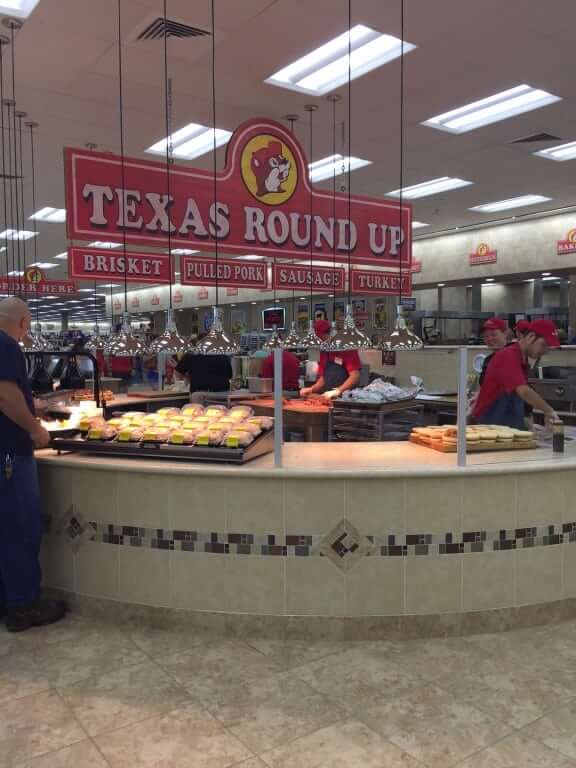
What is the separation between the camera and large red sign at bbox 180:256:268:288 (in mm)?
8773

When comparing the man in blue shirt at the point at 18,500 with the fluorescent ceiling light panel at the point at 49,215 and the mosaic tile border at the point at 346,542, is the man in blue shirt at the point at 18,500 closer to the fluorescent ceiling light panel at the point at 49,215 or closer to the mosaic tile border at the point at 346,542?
the mosaic tile border at the point at 346,542

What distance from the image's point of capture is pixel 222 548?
12.3ft

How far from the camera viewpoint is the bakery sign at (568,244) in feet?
36.6

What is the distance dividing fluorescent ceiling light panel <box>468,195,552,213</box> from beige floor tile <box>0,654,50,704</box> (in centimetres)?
977

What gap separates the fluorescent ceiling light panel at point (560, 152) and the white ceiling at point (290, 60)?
15cm

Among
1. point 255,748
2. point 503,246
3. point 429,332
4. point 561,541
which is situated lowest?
point 255,748

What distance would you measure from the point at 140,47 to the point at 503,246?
8.91 metres

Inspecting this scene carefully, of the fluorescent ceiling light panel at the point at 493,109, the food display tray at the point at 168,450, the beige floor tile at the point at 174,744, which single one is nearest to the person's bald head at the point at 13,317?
the food display tray at the point at 168,450

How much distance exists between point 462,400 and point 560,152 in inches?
229

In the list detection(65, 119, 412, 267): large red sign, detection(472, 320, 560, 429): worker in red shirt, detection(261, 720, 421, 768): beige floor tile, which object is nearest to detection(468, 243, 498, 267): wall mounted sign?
detection(65, 119, 412, 267): large red sign

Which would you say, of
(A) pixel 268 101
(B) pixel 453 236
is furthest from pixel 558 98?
(B) pixel 453 236

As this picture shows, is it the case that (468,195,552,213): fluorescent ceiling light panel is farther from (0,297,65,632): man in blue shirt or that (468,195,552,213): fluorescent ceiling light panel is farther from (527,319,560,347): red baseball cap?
(0,297,65,632): man in blue shirt

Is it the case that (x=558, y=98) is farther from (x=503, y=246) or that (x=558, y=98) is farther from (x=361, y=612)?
(x=503, y=246)

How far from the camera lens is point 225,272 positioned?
902 cm
